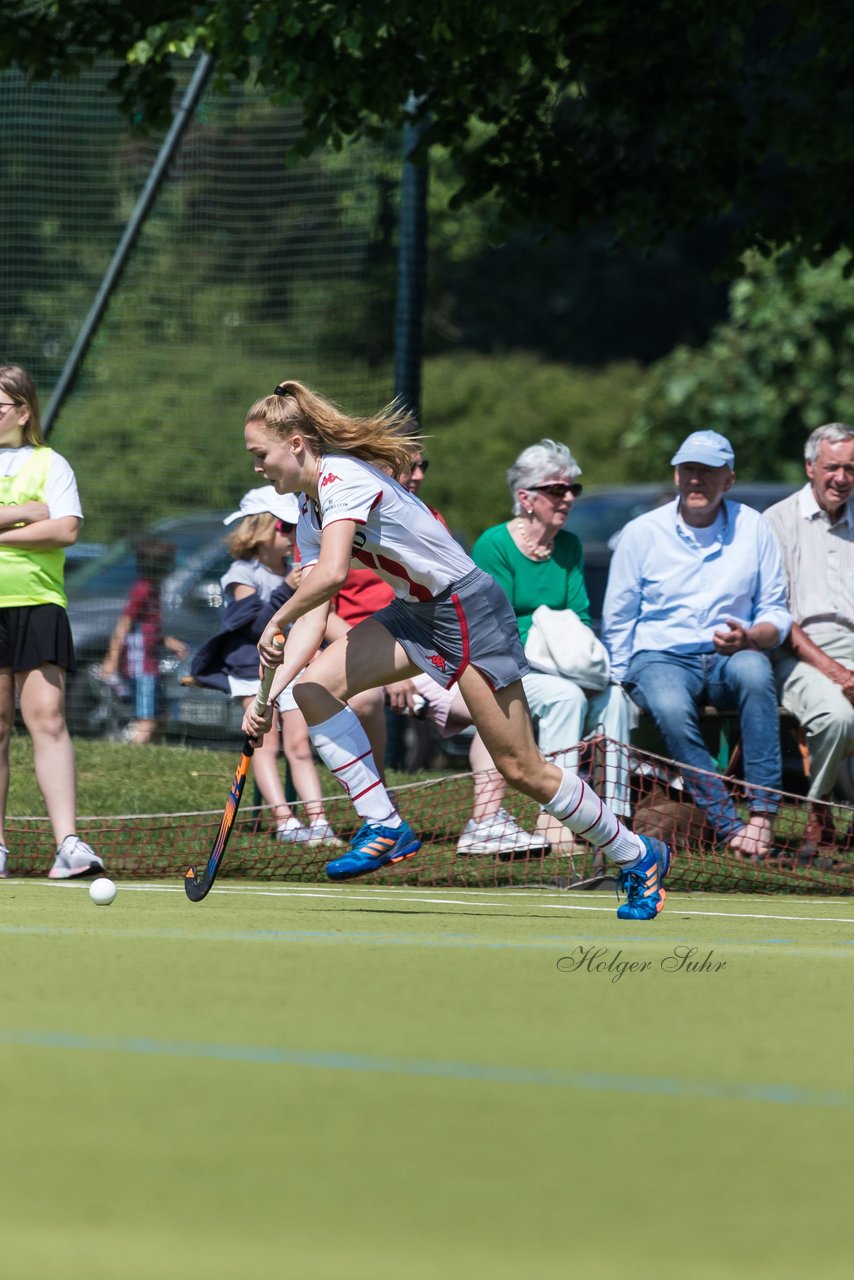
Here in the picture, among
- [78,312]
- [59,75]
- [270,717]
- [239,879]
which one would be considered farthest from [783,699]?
A: [78,312]

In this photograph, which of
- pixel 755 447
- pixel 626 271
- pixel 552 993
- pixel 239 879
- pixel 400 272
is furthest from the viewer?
pixel 626 271

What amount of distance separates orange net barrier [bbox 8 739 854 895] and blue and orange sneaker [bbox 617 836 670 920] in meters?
1.48

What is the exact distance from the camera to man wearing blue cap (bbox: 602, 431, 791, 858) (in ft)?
28.7

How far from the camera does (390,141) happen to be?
37.5 feet

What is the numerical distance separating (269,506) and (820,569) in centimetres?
265

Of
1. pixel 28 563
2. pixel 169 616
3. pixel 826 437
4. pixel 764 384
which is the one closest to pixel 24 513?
pixel 28 563

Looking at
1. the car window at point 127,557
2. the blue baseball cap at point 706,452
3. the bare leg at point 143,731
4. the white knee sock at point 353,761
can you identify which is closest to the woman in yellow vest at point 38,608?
the white knee sock at point 353,761

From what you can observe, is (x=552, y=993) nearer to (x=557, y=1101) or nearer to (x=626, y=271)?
(x=557, y=1101)

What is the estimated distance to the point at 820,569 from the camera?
9.45 meters

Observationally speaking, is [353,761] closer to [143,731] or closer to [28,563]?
[28,563]

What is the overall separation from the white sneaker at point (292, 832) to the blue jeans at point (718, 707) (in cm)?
164

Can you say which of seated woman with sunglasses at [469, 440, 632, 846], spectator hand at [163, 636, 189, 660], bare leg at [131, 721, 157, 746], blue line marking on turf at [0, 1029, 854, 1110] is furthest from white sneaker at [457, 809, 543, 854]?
blue line marking on turf at [0, 1029, 854, 1110]

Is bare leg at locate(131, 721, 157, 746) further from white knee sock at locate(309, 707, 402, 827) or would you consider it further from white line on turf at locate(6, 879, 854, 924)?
white knee sock at locate(309, 707, 402, 827)

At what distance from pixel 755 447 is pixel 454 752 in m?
17.0
